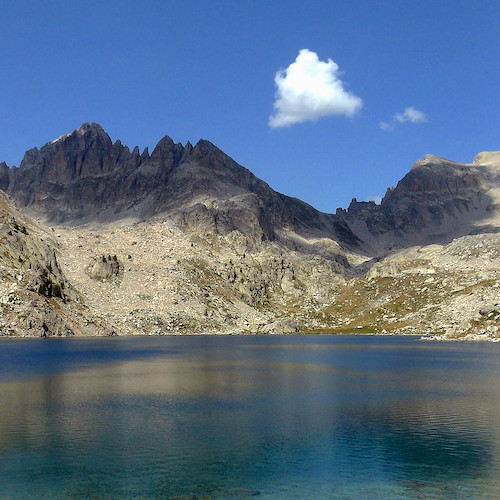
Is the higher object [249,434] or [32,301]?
[32,301]

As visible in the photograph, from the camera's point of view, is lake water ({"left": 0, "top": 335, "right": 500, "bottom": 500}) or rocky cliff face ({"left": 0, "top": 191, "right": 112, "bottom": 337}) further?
rocky cliff face ({"left": 0, "top": 191, "right": 112, "bottom": 337})

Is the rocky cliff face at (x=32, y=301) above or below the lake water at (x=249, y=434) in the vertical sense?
above

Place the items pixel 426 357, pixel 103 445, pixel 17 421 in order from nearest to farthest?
pixel 103 445 → pixel 17 421 → pixel 426 357

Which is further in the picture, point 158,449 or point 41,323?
point 41,323

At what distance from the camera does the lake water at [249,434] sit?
3412cm

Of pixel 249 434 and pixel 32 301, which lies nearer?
pixel 249 434

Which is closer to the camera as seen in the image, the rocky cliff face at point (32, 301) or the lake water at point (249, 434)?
the lake water at point (249, 434)

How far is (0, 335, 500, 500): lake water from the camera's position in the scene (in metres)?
34.1

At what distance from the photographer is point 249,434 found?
1828 inches

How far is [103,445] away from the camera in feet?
139

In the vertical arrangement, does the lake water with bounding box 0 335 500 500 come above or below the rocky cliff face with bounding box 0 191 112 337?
below

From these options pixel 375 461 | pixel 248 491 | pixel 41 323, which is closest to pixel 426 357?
pixel 375 461

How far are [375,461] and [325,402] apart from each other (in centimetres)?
2253

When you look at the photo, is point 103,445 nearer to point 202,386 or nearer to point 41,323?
Answer: point 202,386
